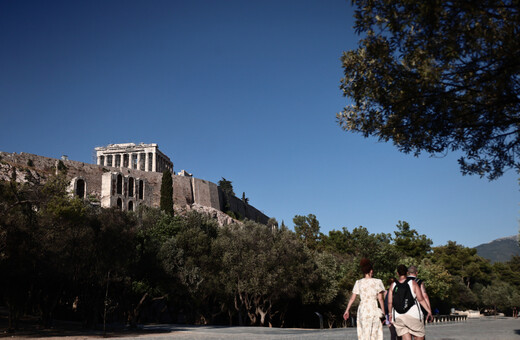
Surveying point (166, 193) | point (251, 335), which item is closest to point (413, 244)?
point (166, 193)

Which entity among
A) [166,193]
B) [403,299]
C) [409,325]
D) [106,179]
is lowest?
[409,325]

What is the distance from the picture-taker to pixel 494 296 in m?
82.9

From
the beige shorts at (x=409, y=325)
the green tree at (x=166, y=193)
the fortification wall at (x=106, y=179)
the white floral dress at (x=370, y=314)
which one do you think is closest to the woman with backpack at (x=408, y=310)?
the beige shorts at (x=409, y=325)

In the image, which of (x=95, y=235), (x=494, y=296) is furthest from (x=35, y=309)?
(x=494, y=296)

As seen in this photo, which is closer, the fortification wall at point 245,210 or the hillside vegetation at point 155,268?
the hillside vegetation at point 155,268

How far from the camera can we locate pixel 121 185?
73.6 metres

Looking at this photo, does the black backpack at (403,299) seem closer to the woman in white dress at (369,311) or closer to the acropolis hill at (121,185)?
the woman in white dress at (369,311)

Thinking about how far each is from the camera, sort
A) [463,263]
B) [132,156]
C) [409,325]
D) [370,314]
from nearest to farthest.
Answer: [370,314] → [409,325] → [463,263] → [132,156]

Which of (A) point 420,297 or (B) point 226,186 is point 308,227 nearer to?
(B) point 226,186

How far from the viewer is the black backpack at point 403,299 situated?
9.04m

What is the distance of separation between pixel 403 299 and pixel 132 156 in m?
116

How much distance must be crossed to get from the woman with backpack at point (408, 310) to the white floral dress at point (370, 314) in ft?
1.71

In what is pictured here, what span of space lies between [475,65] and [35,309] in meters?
31.6

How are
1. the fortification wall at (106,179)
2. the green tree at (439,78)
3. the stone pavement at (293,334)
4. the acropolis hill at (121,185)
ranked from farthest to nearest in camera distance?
the acropolis hill at (121,185) < the fortification wall at (106,179) < the stone pavement at (293,334) < the green tree at (439,78)
